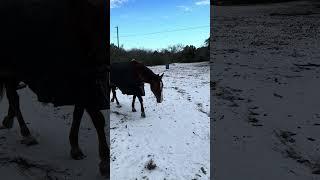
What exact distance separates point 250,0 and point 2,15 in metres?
0.99

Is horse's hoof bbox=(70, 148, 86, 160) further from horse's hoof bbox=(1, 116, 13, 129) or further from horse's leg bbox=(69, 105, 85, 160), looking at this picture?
horse's hoof bbox=(1, 116, 13, 129)

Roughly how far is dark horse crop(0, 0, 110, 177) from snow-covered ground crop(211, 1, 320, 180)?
346 millimetres

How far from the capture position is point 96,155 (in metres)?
0.84

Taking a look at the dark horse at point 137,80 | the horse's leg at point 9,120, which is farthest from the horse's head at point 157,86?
the horse's leg at point 9,120

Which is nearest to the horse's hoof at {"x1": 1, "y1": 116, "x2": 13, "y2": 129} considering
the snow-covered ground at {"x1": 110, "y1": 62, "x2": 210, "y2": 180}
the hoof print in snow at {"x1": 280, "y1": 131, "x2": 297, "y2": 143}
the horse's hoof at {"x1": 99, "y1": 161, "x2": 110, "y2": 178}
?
the horse's hoof at {"x1": 99, "y1": 161, "x2": 110, "y2": 178}

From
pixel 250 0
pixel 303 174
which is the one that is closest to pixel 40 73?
pixel 250 0

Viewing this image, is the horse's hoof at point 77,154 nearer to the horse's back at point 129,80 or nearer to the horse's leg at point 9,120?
the horse's leg at point 9,120

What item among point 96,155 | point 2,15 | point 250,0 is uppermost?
point 250,0

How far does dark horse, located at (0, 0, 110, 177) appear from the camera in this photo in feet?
2.53

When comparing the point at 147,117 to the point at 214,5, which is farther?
the point at 147,117

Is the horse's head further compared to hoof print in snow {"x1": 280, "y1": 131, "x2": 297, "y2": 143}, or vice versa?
the horse's head

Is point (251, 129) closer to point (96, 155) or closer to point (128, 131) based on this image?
point (128, 131)

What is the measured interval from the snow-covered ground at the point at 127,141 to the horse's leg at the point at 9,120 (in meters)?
0.01

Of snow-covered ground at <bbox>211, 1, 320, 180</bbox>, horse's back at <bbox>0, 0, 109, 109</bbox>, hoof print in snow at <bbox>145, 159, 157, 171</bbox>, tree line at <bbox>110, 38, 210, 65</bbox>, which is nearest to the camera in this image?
horse's back at <bbox>0, 0, 109, 109</bbox>
